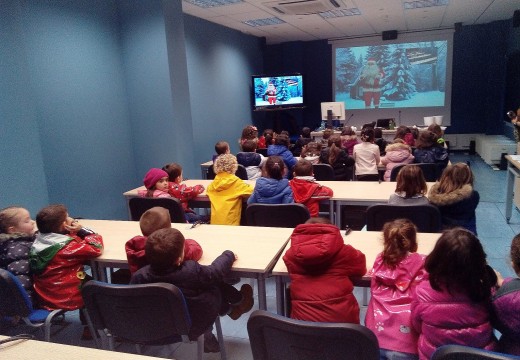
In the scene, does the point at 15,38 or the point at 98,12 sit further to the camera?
the point at 98,12

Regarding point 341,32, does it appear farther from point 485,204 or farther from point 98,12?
point 98,12

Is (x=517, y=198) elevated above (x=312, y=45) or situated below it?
below

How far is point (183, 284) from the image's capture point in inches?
74.7

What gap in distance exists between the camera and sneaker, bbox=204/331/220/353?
8.26ft

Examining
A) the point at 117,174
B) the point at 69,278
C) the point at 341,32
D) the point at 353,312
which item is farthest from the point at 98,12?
the point at 341,32

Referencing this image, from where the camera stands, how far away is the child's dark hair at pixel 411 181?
2.72 meters

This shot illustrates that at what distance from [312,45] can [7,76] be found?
8.45 metres

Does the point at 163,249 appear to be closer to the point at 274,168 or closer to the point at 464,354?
the point at 464,354

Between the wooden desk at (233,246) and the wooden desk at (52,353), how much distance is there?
0.82 m

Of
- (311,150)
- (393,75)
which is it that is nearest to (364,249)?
(311,150)

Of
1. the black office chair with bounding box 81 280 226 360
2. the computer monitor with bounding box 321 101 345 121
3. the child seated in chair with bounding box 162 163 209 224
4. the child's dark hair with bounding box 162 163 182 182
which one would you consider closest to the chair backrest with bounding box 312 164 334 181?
the child seated in chair with bounding box 162 163 209 224

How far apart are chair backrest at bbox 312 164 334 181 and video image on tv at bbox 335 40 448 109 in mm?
6368

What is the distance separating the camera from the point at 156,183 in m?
3.52

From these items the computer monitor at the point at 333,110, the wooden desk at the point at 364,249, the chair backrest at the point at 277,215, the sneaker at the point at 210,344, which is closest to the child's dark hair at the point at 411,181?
the wooden desk at the point at 364,249
